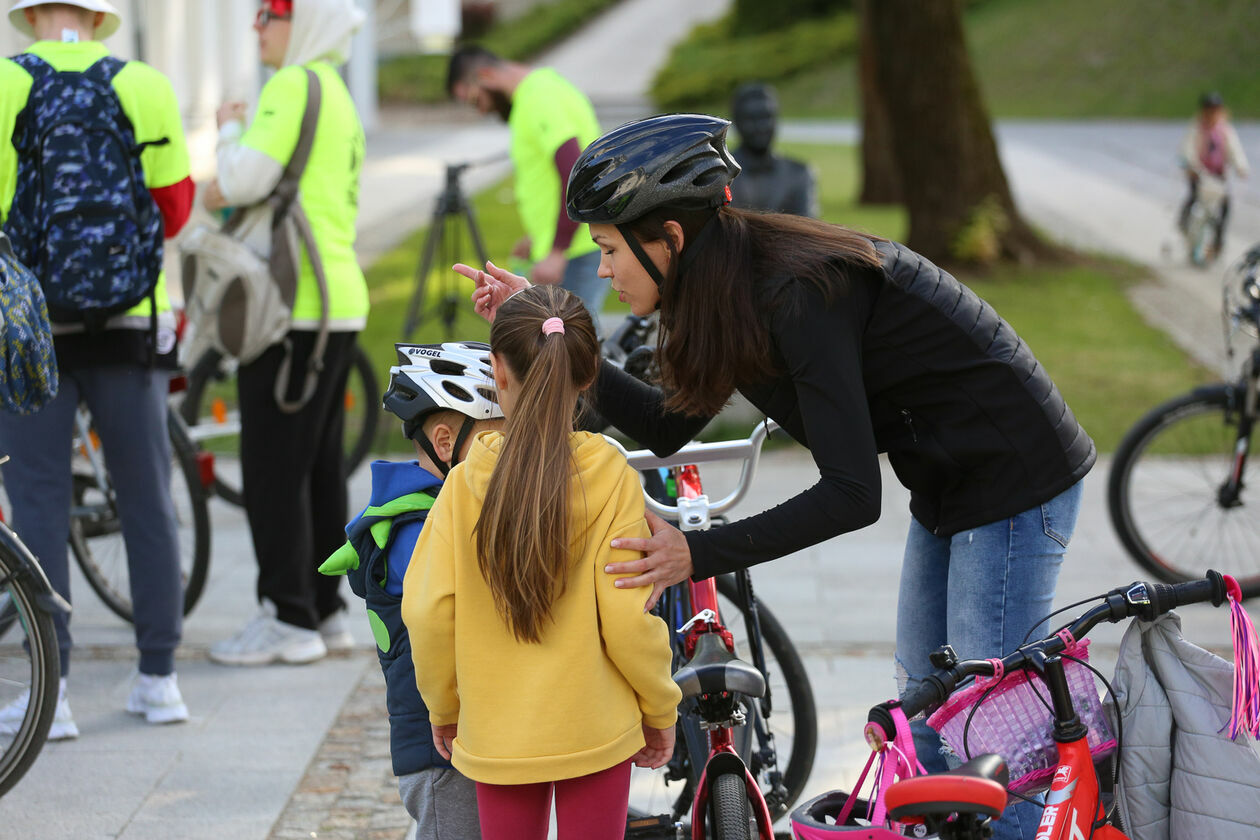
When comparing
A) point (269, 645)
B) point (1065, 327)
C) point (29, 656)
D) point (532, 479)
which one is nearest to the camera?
point (532, 479)

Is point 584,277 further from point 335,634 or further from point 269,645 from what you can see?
point 269,645

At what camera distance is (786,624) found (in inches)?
204

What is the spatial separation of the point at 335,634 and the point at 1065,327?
762 centimetres

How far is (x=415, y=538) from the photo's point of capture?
2.67 m

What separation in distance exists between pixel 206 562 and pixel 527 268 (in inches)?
86.4

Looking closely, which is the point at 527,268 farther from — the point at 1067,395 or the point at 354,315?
the point at 1067,395

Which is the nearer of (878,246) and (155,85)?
(878,246)

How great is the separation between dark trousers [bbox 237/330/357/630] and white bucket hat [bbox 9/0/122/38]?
3.49 ft

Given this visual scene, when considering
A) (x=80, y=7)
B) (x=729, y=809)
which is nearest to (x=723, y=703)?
(x=729, y=809)

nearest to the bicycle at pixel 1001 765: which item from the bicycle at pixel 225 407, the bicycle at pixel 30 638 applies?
the bicycle at pixel 30 638

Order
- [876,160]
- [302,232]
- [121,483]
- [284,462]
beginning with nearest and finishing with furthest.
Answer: [121,483] < [302,232] < [284,462] < [876,160]

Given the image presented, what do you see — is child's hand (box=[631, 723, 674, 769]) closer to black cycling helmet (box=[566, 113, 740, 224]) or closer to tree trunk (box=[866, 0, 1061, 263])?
black cycling helmet (box=[566, 113, 740, 224])

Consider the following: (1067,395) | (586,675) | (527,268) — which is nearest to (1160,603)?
(586,675)

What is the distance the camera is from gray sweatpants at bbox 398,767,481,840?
2721 millimetres
